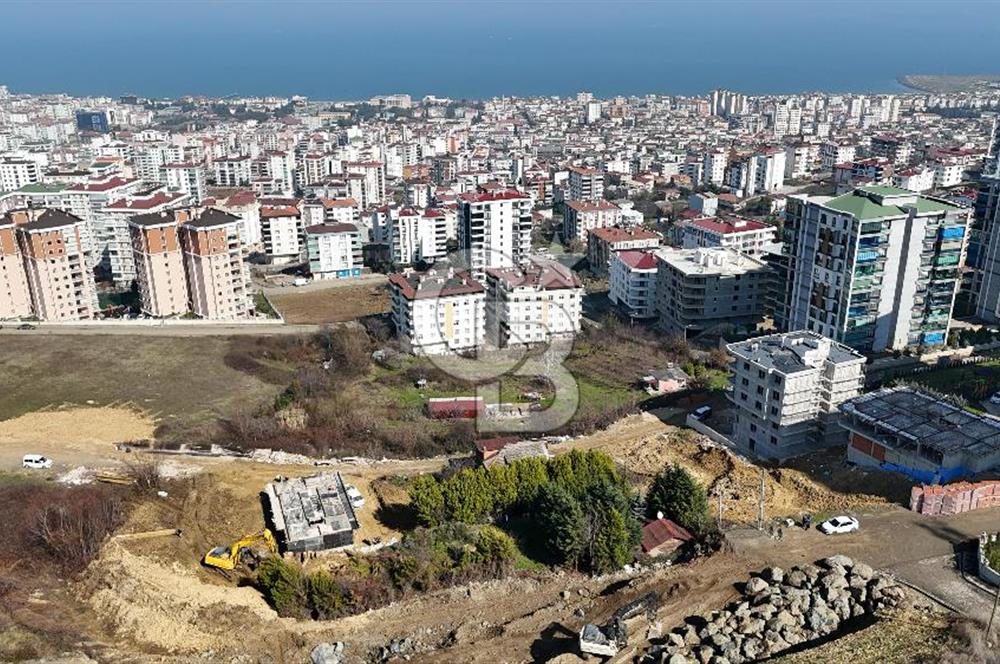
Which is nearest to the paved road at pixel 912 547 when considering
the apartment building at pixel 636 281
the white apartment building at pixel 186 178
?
the apartment building at pixel 636 281

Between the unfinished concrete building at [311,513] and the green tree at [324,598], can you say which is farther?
the unfinished concrete building at [311,513]

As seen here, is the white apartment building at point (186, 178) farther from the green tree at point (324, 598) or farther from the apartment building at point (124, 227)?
the green tree at point (324, 598)

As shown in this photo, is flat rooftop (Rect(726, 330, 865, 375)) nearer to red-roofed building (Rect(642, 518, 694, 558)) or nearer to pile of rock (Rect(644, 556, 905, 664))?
red-roofed building (Rect(642, 518, 694, 558))

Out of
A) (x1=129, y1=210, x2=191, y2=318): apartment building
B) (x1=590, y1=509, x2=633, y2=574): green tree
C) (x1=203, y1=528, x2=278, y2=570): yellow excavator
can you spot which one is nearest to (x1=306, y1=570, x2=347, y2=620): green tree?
(x1=203, y1=528, x2=278, y2=570): yellow excavator

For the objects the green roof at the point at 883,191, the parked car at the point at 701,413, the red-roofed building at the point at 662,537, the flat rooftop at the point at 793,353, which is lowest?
the parked car at the point at 701,413

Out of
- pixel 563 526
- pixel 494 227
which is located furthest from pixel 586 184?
pixel 563 526

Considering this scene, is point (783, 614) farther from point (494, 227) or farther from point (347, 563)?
point (494, 227)

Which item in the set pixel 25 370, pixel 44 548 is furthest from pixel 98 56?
pixel 44 548
